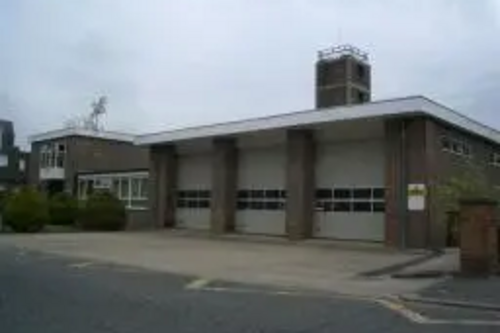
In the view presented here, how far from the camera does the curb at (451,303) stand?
15.1m

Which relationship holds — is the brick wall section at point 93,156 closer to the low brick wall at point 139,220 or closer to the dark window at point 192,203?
the low brick wall at point 139,220

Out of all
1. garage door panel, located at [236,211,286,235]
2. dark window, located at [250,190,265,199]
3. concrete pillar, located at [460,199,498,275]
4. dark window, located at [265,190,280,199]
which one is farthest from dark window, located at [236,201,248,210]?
concrete pillar, located at [460,199,498,275]

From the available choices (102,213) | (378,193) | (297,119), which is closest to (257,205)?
(297,119)

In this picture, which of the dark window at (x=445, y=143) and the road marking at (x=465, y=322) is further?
the dark window at (x=445, y=143)

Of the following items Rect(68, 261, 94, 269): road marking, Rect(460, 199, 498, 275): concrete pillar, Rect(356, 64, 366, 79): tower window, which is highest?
Rect(356, 64, 366, 79): tower window

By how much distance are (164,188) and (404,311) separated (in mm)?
31985

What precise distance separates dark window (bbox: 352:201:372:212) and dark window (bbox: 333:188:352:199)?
1.77 ft

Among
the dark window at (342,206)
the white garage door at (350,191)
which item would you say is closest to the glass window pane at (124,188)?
the white garage door at (350,191)

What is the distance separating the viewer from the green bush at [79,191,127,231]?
45.0 m

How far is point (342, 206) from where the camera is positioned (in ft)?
116

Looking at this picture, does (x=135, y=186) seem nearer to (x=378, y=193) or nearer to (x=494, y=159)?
(x=378, y=193)

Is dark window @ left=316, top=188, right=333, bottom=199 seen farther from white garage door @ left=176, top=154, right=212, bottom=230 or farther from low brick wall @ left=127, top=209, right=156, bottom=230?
low brick wall @ left=127, top=209, right=156, bottom=230

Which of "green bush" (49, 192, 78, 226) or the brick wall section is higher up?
the brick wall section

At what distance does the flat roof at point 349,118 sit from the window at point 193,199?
339 cm
